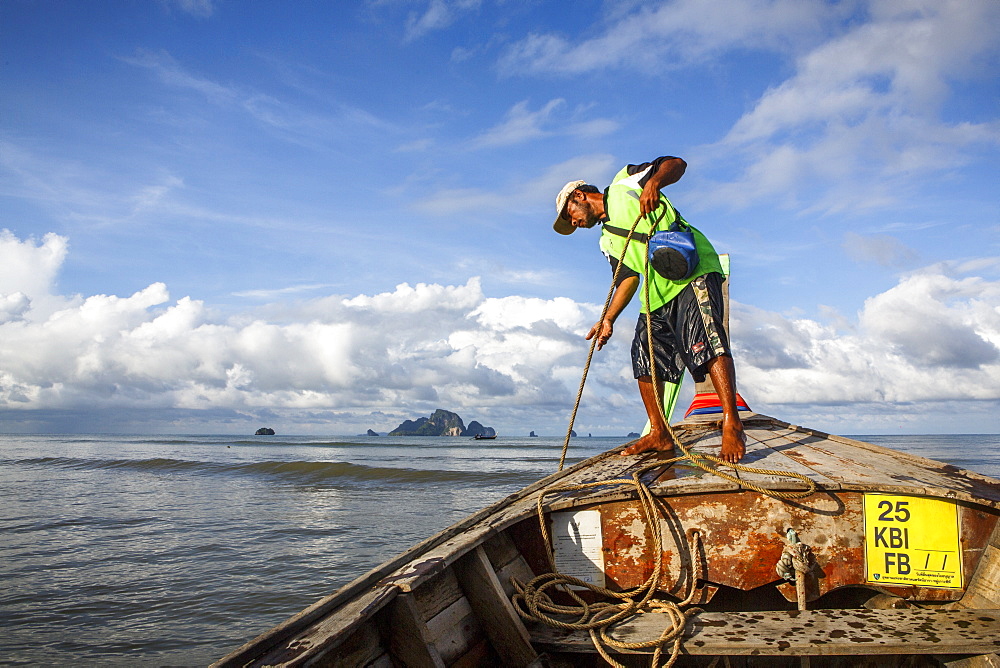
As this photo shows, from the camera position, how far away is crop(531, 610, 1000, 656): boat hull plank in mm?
1948

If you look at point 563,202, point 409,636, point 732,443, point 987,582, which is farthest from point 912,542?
point 563,202

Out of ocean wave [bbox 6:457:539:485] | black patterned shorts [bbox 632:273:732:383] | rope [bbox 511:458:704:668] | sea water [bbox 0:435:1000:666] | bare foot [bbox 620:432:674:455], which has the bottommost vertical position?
ocean wave [bbox 6:457:539:485]

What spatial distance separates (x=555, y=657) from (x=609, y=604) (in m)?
0.31

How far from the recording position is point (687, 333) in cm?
361

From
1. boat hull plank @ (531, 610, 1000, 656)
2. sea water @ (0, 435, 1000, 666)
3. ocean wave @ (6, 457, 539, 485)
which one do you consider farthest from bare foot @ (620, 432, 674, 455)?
ocean wave @ (6, 457, 539, 485)

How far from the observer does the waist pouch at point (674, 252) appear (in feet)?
11.4

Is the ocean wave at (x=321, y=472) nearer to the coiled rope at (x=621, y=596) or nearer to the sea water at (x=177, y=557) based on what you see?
the sea water at (x=177, y=557)

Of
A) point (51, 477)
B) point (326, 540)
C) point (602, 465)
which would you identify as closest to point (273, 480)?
point (51, 477)

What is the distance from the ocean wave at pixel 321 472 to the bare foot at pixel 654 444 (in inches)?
507

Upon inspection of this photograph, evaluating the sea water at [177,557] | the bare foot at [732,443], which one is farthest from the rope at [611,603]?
the sea water at [177,557]

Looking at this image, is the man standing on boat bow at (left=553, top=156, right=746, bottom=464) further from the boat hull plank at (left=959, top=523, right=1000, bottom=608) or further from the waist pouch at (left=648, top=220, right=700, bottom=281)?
the boat hull plank at (left=959, top=523, right=1000, bottom=608)

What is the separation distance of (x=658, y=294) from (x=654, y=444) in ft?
3.17

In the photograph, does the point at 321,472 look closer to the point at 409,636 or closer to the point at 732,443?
the point at 732,443

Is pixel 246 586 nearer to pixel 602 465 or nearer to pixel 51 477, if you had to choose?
pixel 602 465
